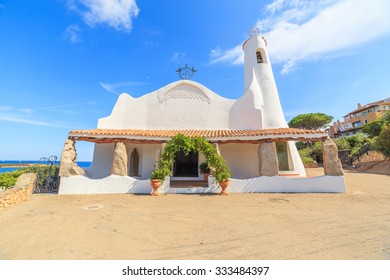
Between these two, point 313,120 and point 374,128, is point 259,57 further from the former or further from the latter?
point 374,128

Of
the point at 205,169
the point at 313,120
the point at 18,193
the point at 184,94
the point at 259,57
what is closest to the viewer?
the point at 18,193

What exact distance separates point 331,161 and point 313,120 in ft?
103

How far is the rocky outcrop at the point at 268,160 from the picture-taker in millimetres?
8984

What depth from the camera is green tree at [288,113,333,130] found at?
34844mm

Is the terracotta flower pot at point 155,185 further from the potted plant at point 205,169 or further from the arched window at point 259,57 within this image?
the arched window at point 259,57

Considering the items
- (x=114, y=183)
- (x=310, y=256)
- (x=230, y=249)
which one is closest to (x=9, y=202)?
(x=114, y=183)

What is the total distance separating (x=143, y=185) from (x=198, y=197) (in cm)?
295

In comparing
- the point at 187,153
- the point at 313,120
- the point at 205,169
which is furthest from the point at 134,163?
the point at 313,120

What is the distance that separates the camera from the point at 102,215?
18.5 feet

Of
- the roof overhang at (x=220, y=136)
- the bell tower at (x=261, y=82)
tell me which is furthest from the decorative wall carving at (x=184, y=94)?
the roof overhang at (x=220, y=136)

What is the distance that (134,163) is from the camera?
39.1 feet

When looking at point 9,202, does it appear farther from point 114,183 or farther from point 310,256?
point 310,256

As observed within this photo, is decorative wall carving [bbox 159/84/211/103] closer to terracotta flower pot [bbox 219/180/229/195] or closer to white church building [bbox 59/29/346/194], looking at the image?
white church building [bbox 59/29/346/194]

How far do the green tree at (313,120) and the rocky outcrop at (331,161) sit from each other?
3092cm
